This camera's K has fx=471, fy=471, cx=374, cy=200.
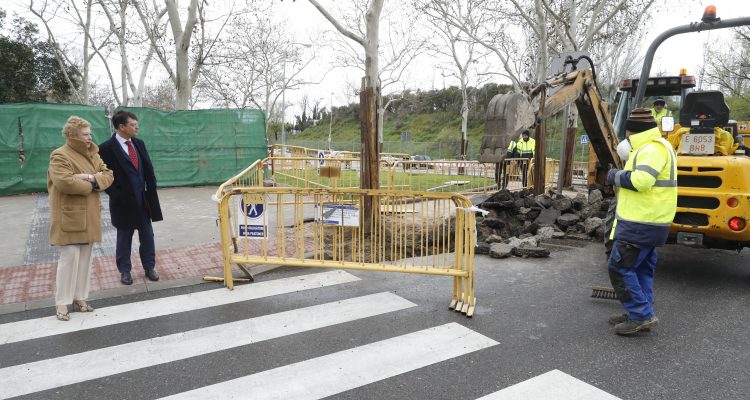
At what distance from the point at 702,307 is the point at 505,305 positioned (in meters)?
2.12

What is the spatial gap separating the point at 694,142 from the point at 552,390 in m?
4.28

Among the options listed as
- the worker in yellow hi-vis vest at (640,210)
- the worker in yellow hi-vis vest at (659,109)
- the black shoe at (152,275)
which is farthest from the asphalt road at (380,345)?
the worker in yellow hi-vis vest at (659,109)

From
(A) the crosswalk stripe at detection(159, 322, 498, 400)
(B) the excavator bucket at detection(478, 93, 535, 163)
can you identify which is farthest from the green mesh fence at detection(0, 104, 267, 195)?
(A) the crosswalk stripe at detection(159, 322, 498, 400)

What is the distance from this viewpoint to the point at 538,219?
30.6 ft

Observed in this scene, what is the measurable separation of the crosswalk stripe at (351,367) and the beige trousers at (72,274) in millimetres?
2151

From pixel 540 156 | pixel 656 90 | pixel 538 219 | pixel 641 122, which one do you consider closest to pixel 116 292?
pixel 641 122

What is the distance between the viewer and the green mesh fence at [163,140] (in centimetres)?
1169

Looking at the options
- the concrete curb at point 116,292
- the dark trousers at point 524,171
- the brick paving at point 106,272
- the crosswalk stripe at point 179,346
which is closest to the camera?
the crosswalk stripe at point 179,346

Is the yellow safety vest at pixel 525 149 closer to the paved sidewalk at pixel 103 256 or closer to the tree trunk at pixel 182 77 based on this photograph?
the paved sidewalk at pixel 103 256

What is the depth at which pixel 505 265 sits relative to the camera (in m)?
6.70

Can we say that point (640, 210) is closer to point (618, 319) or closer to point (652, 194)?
point (652, 194)

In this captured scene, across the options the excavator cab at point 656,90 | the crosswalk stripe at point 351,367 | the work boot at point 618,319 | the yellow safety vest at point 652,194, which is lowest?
the crosswalk stripe at point 351,367

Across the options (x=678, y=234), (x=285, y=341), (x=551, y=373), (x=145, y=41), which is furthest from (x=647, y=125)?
(x=145, y=41)

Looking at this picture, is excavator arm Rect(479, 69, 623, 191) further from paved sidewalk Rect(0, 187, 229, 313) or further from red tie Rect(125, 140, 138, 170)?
red tie Rect(125, 140, 138, 170)
